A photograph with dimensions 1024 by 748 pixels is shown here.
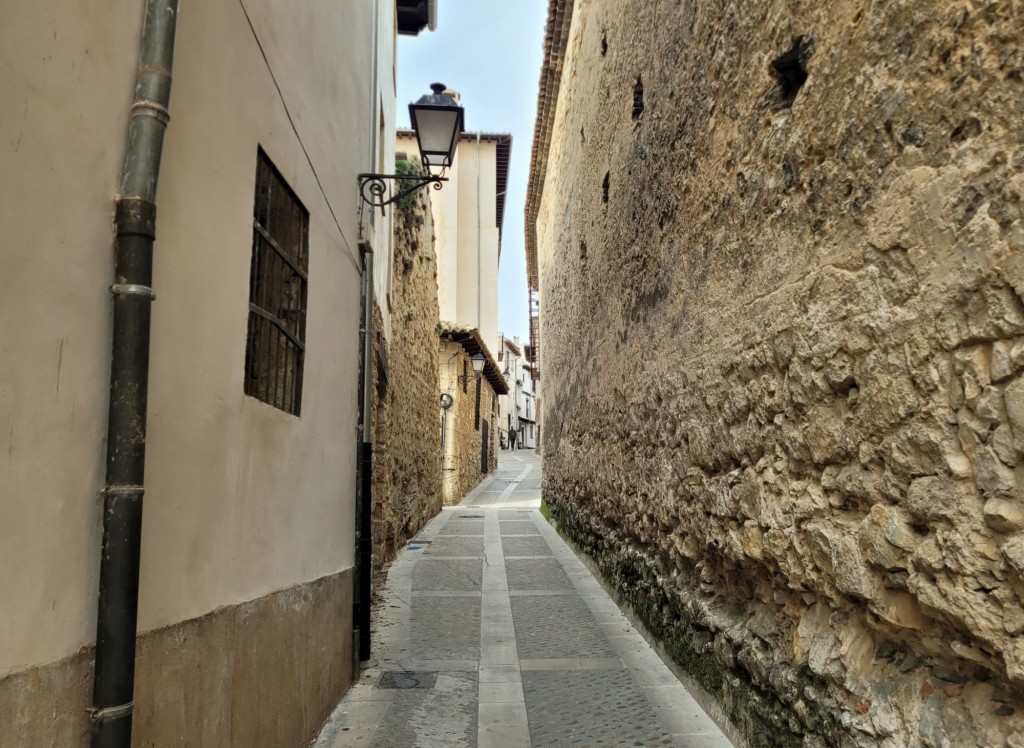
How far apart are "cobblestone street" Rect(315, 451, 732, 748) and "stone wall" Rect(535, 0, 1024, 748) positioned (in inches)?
14.6

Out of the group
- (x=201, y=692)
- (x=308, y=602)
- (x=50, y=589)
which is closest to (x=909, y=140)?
(x=50, y=589)

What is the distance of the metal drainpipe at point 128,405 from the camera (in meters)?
1.81

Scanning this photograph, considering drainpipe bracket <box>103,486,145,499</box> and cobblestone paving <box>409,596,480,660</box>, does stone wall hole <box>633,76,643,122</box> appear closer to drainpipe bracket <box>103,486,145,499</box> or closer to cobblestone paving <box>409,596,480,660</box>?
cobblestone paving <box>409,596,480,660</box>

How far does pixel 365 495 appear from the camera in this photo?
507cm

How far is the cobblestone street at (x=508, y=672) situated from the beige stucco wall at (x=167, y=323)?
1034mm

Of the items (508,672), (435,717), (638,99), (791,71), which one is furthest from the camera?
(638,99)

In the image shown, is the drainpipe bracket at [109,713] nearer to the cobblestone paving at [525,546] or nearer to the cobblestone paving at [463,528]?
the cobblestone paving at [525,546]

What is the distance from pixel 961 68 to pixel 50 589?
9.01ft

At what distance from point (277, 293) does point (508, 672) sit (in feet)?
9.46

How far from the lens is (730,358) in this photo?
3607mm

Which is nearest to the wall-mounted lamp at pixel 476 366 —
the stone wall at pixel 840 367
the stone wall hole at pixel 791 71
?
the stone wall at pixel 840 367

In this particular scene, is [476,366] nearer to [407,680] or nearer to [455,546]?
[455,546]

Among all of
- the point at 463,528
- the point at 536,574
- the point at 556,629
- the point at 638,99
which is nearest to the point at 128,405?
the point at 556,629

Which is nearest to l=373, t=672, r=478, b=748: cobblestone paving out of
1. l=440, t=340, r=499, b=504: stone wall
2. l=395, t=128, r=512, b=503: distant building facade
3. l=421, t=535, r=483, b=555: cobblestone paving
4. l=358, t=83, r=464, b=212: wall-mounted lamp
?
l=358, t=83, r=464, b=212: wall-mounted lamp
